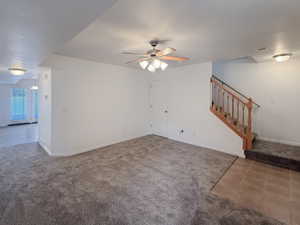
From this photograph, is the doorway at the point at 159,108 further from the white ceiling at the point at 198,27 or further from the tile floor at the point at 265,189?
the tile floor at the point at 265,189

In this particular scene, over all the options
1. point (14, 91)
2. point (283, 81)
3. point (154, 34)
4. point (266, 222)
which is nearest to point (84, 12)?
point (154, 34)

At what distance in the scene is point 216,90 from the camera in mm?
4898

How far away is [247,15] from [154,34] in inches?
49.8

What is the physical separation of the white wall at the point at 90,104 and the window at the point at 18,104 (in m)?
5.75

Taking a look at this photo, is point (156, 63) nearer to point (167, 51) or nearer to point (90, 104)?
point (167, 51)

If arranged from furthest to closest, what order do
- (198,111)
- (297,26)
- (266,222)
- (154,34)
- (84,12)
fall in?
(198,111)
(154,34)
(297,26)
(266,222)
(84,12)

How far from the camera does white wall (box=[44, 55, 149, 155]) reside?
3650mm

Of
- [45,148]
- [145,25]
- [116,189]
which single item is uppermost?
[145,25]

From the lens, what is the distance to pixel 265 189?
2484mm

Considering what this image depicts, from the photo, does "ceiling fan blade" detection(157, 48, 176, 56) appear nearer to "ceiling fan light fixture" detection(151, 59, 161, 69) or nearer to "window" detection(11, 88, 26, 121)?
"ceiling fan light fixture" detection(151, 59, 161, 69)

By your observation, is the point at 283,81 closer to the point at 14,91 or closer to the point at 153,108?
the point at 153,108

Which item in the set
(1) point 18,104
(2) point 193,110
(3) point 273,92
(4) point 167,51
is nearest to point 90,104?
(4) point 167,51

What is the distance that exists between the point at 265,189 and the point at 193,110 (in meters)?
2.70

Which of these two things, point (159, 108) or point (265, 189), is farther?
point (159, 108)
